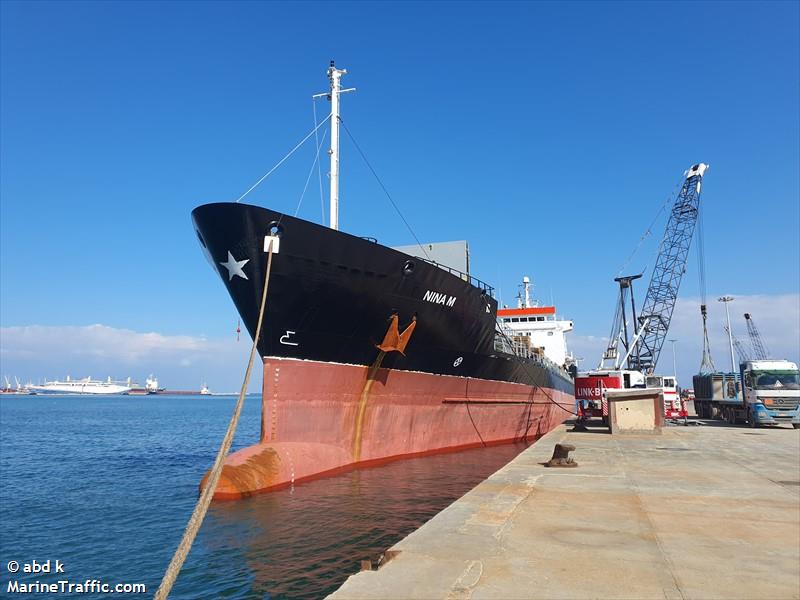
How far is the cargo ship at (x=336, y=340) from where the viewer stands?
12625 millimetres

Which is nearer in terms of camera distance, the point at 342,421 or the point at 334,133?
the point at 342,421

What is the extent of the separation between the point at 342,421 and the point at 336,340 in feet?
7.66

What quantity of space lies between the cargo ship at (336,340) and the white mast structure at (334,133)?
0.04 metres

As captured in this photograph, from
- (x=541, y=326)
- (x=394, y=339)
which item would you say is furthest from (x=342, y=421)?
(x=541, y=326)

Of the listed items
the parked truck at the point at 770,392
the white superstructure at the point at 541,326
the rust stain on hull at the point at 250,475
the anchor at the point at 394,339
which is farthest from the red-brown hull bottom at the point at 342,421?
the white superstructure at the point at 541,326

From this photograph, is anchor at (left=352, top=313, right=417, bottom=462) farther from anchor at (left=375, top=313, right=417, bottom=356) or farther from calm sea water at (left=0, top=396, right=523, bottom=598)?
calm sea water at (left=0, top=396, right=523, bottom=598)

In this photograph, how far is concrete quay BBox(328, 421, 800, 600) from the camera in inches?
160

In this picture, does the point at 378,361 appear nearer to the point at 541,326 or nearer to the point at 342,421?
the point at 342,421

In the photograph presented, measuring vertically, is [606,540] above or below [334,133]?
below

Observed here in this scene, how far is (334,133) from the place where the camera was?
1562cm

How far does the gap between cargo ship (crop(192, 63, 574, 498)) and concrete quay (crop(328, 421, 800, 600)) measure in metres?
5.66

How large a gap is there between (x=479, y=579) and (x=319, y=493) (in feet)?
26.5

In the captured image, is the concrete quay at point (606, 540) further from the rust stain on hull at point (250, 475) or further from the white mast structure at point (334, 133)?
the white mast structure at point (334, 133)

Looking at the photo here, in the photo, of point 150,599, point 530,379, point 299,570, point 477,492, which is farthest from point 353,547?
point 530,379
